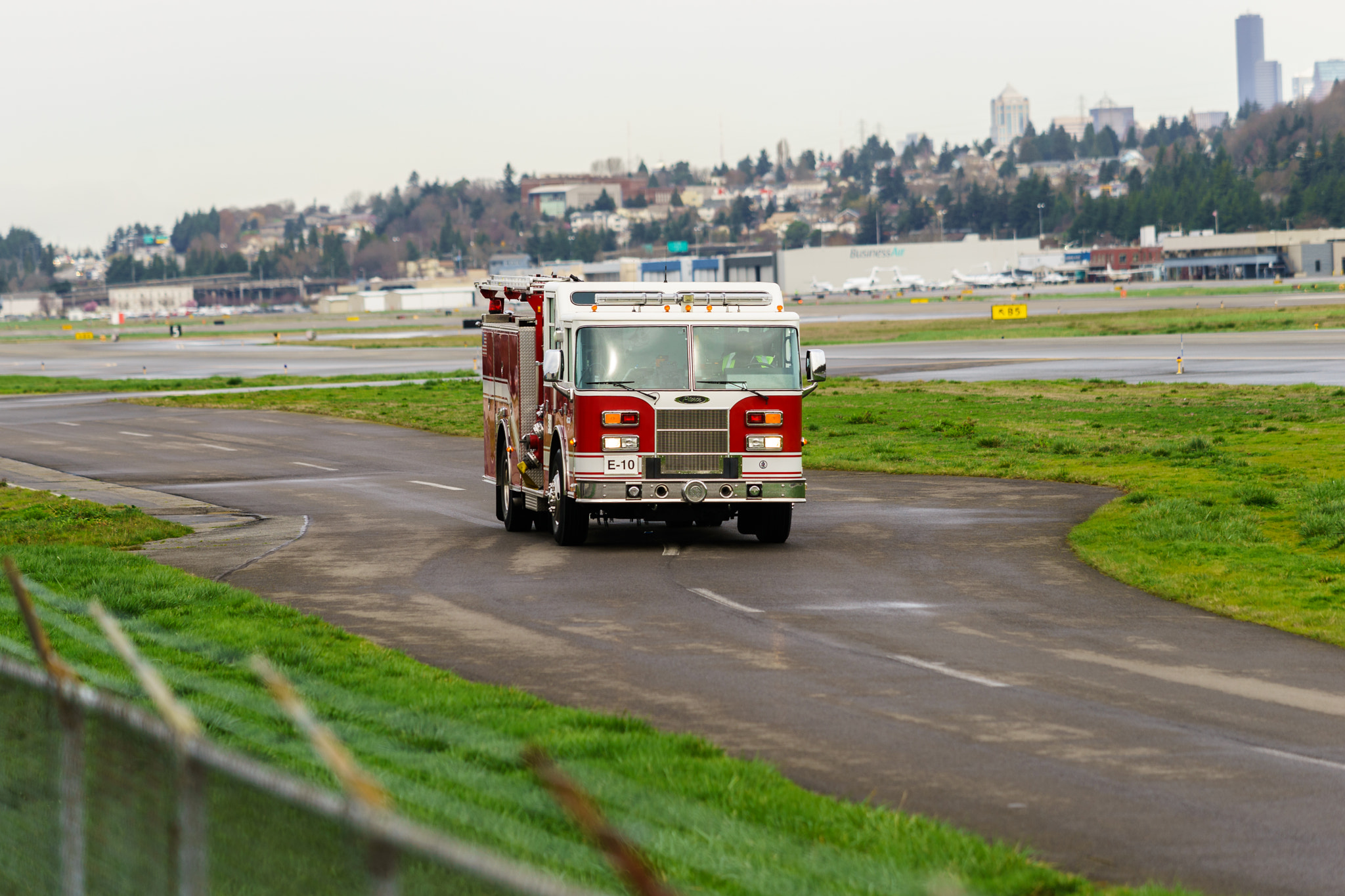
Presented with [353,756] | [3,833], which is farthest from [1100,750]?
[3,833]

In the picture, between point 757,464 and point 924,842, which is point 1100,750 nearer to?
point 924,842

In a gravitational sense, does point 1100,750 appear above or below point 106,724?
below

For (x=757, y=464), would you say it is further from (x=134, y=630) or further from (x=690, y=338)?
(x=134, y=630)

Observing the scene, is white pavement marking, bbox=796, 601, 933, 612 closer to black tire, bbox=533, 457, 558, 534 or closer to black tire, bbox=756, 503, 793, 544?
black tire, bbox=756, 503, 793, 544

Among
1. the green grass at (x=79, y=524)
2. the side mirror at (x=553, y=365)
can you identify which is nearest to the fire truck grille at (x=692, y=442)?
the side mirror at (x=553, y=365)

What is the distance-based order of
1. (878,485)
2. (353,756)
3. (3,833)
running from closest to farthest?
(3,833)
(353,756)
(878,485)

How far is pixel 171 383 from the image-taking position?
215 ft

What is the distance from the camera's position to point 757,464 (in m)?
20.1

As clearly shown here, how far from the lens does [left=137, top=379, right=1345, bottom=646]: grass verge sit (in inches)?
684

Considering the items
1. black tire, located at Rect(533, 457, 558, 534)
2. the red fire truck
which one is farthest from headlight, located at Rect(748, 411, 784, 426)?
black tire, located at Rect(533, 457, 558, 534)

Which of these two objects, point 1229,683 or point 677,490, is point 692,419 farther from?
point 1229,683

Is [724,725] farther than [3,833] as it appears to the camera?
Yes

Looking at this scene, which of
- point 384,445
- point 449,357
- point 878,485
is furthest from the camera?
point 449,357

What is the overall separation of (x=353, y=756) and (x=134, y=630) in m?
5.00
